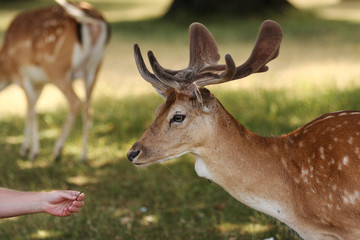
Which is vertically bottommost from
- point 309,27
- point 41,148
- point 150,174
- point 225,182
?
point 309,27

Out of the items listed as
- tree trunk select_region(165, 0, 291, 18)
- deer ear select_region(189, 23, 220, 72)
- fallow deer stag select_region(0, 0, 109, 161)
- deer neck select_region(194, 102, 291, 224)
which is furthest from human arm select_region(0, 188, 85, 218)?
tree trunk select_region(165, 0, 291, 18)

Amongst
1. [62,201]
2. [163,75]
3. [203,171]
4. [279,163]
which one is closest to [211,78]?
[163,75]

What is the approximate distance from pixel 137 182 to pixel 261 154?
257 cm

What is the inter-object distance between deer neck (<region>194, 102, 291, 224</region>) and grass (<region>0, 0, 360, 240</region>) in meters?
0.23

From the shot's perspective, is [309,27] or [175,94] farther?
[309,27]

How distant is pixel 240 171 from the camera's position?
3107 millimetres

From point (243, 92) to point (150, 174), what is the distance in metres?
2.43

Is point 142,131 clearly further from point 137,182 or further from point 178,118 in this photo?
point 178,118

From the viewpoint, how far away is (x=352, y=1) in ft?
66.4

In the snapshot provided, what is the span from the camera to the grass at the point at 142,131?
4.51 metres

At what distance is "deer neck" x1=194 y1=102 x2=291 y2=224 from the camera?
309cm

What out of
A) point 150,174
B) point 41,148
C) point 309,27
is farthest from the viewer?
point 309,27

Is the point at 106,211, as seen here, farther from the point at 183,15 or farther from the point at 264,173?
the point at 183,15

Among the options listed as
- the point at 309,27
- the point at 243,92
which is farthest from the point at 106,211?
the point at 309,27
